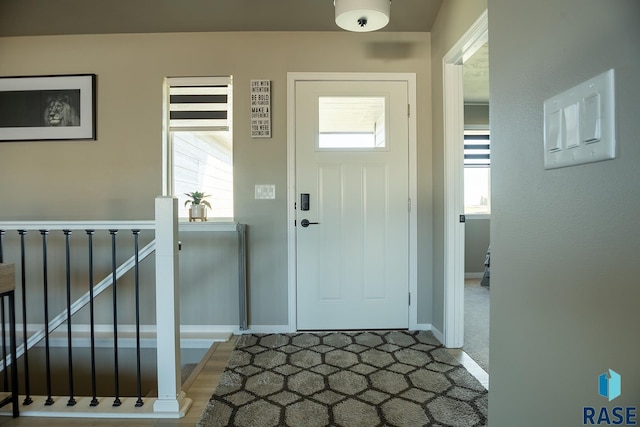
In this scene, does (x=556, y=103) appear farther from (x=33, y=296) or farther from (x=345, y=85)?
(x=33, y=296)

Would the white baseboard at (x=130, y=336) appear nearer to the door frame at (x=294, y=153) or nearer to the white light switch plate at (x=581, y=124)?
the door frame at (x=294, y=153)

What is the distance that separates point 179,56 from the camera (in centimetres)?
271

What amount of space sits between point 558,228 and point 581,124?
17 cm

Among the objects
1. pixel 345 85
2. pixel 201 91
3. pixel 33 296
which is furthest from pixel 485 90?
pixel 33 296

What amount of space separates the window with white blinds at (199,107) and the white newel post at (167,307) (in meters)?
1.32

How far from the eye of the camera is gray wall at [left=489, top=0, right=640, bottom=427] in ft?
1.47

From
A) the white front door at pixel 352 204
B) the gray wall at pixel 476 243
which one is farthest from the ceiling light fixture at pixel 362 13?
the gray wall at pixel 476 243

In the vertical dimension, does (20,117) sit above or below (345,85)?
below

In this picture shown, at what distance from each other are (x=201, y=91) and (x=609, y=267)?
288 centimetres

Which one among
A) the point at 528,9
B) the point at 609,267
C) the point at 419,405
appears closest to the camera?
the point at 609,267

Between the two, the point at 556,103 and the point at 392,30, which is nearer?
the point at 556,103

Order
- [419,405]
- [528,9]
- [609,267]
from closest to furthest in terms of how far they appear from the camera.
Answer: [609,267]
[528,9]
[419,405]

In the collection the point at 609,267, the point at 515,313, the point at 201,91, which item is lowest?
the point at 515,313

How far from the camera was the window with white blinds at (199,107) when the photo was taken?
276 centimetres
